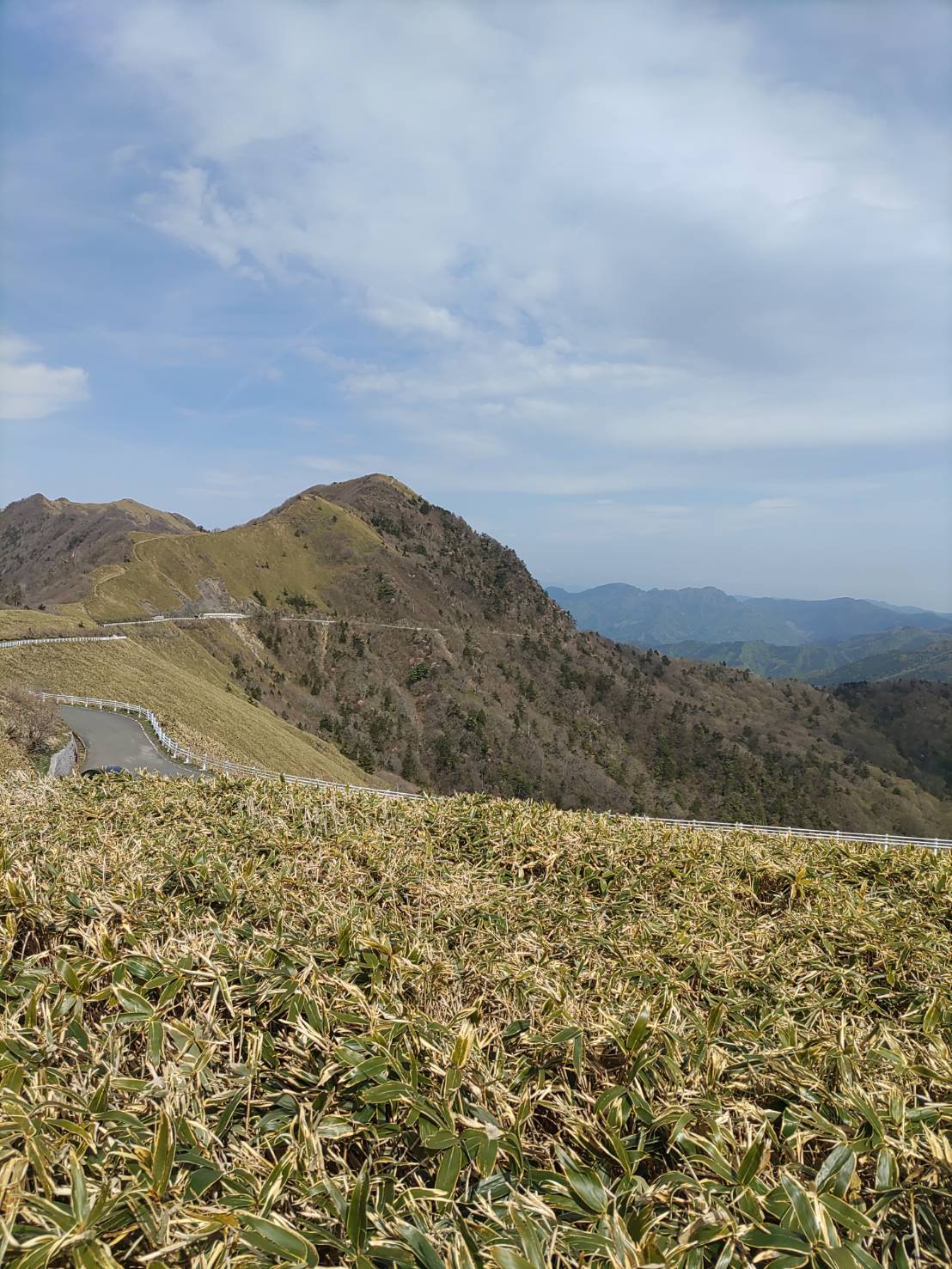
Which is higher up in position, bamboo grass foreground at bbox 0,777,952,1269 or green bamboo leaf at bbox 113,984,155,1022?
green bamboo leaf at bbox 113,984,155,1022

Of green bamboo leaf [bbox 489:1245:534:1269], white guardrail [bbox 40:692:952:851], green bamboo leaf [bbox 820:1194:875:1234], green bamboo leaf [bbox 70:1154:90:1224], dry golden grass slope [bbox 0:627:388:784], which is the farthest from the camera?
dry golden grass slope [bbox 0:627:388:784]

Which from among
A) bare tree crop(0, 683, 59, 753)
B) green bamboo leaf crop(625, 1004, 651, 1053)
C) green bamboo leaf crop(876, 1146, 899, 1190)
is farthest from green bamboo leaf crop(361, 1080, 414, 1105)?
bare tree crop(0, 683, 59, 753)

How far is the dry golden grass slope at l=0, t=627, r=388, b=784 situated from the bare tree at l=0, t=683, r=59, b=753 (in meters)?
3.92

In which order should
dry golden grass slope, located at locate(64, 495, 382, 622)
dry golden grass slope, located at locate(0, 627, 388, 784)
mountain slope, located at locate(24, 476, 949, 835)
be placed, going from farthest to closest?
1. mountain slope, located at locate(24, 476, 949, 835)
2. dry golden grass slope, located at locate(64, 495, 382, 622)
3. dry golden grass slope, located at locate(0, 627, 388, 784)

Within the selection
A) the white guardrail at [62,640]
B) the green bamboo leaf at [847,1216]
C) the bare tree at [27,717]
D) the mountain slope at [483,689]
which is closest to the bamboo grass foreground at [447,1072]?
the green bamboo leaf at [847,1216]

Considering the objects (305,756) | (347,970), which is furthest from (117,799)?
(305,756)

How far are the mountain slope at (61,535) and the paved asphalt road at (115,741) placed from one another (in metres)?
74.1

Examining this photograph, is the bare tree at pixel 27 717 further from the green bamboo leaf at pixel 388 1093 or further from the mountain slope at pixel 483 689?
the mountain slope at pixel 483 689

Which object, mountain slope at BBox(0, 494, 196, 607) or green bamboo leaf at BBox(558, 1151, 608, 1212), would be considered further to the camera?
mountain slope at BBox(0, 494, 196, 607)

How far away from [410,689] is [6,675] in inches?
2495

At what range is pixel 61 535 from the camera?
156875 mm

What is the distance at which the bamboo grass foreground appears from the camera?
8.18ft

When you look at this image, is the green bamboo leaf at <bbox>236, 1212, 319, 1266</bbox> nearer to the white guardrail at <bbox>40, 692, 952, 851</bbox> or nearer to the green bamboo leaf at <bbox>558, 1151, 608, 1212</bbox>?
the green bamboo leaf at <bbox>558, 1151, 608, 1212</bbox>

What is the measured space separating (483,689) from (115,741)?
72214 millimetres
